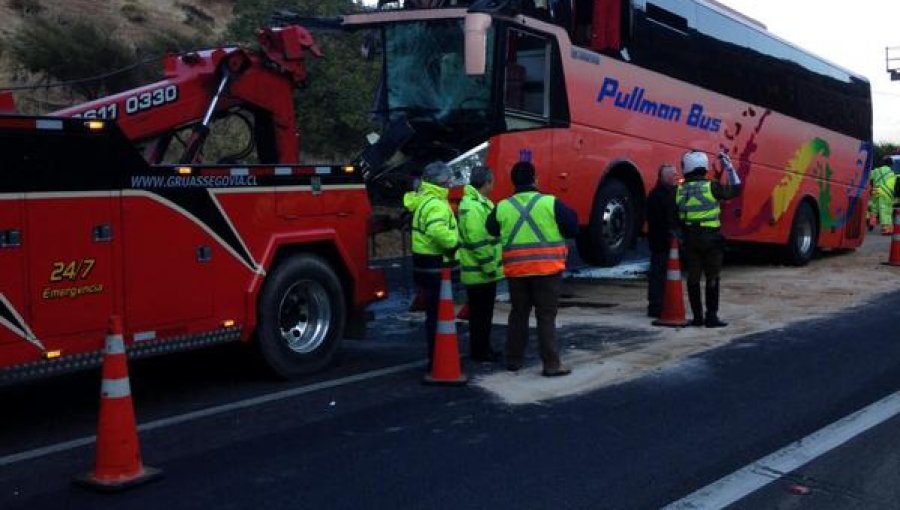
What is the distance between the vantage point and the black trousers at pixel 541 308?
752cm

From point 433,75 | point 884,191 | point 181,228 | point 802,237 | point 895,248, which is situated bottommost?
point 895,248

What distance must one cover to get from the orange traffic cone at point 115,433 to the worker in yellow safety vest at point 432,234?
3.07 m

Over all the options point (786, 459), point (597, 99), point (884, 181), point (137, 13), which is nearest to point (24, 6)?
point (137, 13)

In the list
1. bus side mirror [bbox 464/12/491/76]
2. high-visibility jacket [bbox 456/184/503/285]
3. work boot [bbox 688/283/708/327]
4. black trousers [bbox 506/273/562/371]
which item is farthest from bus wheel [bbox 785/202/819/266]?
black trousers [bbox 506/273/562/371]

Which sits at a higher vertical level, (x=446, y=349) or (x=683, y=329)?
(x=446, y=349)

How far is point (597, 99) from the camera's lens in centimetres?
1170

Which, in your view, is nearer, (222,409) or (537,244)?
(222,409)

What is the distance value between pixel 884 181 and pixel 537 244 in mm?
18729

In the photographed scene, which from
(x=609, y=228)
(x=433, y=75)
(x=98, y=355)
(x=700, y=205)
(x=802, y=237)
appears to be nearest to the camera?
(x=98, y=355)

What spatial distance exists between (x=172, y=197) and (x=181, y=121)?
1.57 m

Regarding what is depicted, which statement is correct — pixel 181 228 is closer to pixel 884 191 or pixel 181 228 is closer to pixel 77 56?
pixel 77 56

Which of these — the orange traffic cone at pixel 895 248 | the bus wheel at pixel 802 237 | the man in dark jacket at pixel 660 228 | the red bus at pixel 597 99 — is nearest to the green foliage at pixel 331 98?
the red bus at pixel 597 99

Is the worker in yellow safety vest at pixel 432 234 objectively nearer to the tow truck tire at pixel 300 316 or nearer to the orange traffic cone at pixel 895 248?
the tow truck tire at pixel 300 316

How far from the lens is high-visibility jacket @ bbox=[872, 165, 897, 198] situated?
2309cm
